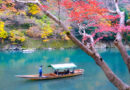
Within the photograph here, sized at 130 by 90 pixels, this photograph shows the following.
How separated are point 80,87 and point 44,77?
251 cm

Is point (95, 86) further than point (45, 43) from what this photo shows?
No

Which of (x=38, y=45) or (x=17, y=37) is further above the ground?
(x=17, y=37)

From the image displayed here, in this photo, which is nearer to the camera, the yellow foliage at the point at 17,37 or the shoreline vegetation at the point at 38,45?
the yellow foliage at the point at 17,37

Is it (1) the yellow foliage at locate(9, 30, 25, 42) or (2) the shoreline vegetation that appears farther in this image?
(2) the shoreline vegetation

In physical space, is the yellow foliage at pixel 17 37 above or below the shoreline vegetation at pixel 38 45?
above

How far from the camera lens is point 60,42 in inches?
1094

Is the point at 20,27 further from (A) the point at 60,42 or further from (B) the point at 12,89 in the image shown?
(B) the point at 12,89

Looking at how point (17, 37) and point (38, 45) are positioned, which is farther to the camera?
point (38, 45)

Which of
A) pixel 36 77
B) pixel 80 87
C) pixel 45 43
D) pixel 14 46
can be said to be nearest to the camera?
pixel 80 87

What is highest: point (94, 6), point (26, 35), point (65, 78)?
point (94, 6)

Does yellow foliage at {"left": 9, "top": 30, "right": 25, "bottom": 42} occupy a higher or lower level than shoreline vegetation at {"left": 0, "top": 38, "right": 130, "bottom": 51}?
higher

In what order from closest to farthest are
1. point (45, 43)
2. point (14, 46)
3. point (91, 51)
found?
point (91, 51), point (14, 46), point (45, 43)

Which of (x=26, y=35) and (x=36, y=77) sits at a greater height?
(x=26, y=35)

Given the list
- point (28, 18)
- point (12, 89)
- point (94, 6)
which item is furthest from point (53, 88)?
point (28, 18)
